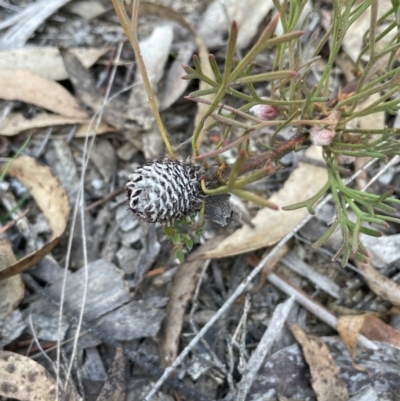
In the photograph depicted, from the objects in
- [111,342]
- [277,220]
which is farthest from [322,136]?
[111,342]

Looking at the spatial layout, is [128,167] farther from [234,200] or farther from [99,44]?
[99,44]

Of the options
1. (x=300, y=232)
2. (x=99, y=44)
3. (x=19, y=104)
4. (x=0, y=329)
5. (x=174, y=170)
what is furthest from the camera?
(x=99, y=44)

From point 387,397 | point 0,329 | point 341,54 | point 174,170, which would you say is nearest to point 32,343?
point 0,329

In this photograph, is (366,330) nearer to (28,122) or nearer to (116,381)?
(116,381)

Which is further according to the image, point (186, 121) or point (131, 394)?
point (186, 121)

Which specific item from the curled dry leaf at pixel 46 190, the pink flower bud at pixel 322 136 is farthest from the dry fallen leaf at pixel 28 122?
the pink flower bud at pixel 322 136

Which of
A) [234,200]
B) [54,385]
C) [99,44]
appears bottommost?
[54,385]

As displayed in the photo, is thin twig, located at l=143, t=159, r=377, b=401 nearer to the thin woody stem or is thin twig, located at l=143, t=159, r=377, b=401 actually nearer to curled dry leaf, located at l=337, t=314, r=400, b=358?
curled dry leaf, located at l=337, t=314, r=400, b=358
